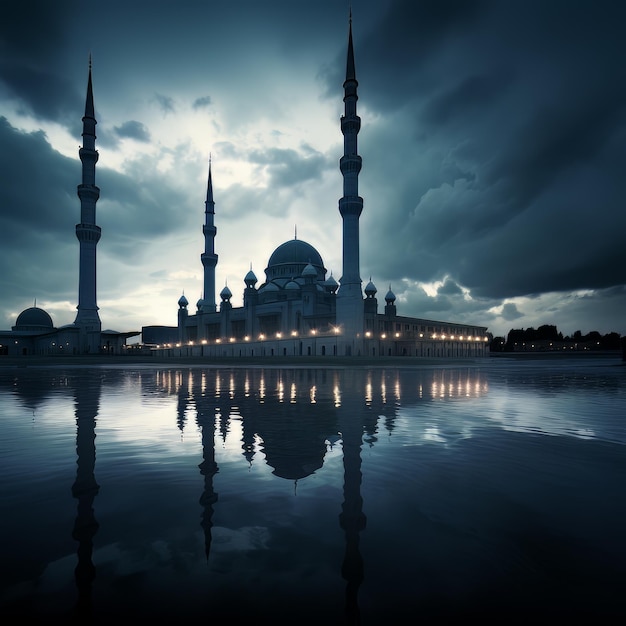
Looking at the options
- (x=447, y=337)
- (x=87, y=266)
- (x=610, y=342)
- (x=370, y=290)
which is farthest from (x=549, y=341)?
(x=87, y=266)

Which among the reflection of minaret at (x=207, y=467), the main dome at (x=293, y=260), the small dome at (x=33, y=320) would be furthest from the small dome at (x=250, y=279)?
the reflection of minaret at (x=207, y=467)

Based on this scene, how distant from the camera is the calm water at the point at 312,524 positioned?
2428mm

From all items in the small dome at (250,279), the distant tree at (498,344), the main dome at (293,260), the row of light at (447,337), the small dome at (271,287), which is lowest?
the distant tree at (498,344)

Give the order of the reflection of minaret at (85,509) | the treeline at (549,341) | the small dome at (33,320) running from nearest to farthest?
the reflection of minaret at (85,509), the small dome at (33,320), the treeline at (549,341)

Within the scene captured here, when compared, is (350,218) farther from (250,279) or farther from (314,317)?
(250,279)

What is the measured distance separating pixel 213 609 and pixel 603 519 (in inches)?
133

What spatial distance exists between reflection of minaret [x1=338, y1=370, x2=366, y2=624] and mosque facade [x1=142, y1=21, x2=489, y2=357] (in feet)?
160

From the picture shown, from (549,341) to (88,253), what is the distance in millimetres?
123210

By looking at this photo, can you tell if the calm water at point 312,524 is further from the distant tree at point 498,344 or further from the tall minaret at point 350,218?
the distant tree at point 498,344

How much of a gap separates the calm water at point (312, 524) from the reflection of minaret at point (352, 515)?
16 mm

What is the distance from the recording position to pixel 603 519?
3.61 m

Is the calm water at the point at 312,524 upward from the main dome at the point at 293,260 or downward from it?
downward

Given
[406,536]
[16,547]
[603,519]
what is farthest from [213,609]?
[603,519]

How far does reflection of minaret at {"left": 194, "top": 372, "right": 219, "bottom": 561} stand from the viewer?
3.47 meters
